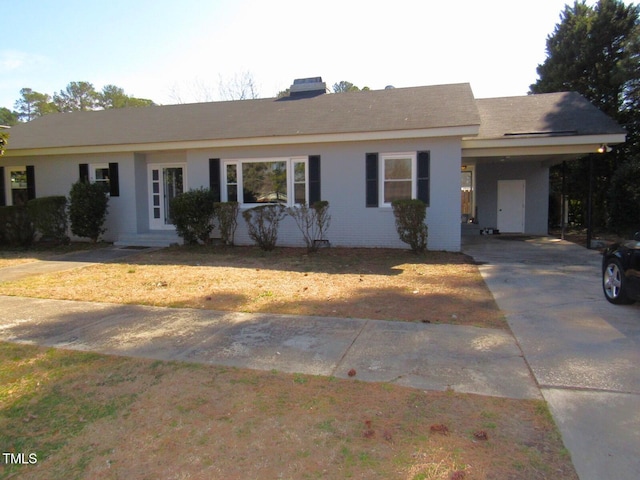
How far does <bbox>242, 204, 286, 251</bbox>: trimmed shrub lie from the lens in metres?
11.7

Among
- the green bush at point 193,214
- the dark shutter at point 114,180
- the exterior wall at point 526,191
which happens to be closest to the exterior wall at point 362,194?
the green bush at point 193,214

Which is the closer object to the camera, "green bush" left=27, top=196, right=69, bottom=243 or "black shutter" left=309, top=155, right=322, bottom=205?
"black shutter" left=309, top=155, right=322, bottom=205

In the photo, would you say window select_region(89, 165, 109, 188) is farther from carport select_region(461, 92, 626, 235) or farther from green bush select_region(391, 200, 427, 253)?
carport select_region(461, 92, 626, 235)

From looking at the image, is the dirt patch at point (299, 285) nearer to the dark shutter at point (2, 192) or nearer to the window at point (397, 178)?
the window at point (397, 178)

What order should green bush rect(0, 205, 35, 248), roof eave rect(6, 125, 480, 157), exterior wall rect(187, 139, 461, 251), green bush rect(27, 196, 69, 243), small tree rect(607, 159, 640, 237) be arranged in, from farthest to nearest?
1. small tree rect(607, 159, 640, 237)
2. green bush rect(0, 205, 35, 248)
3. green bush rect(27, 196, 69, 243)
4. exterior wall rect(187, 139, 461, 251)
5. roof eave rect(6, 125, 480, 157)

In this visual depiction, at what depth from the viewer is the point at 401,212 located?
1069 centimetres

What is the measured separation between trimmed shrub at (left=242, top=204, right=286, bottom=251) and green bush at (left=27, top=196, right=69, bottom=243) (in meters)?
5.80

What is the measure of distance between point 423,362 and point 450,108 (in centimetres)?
945

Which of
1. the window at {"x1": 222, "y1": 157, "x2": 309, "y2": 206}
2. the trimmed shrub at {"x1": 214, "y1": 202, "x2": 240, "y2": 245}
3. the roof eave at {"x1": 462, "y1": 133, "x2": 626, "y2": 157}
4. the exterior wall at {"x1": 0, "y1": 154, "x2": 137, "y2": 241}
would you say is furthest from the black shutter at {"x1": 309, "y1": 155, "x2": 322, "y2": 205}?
the exterior wall at {"x1": 0, "y1": 154, "x2": 137, "y2": 241}

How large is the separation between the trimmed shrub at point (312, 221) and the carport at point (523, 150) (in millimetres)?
4325

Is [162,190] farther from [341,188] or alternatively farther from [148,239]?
[341,188]

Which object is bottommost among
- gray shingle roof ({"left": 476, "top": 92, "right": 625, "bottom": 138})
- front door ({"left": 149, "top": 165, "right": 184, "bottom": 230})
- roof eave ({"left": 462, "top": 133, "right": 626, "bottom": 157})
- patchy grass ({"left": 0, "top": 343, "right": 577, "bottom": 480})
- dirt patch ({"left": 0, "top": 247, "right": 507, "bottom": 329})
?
patchy grass ({"left": 0, "top": 343, "right": 577, "bottom": 480})

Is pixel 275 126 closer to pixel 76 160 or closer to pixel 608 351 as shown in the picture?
pixel 76 160

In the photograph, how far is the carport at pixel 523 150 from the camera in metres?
12.0
